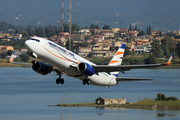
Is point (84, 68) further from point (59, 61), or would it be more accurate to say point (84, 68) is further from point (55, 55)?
point (55, 55)

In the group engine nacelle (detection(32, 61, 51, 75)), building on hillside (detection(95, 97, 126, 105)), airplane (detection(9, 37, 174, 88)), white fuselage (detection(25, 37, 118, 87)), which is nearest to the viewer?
white fuselage (detection(25, 37, 118, 87))

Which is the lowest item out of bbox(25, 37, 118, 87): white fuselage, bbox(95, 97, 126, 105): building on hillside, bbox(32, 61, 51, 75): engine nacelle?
bbox(95, 97, 126, 105): building on hillside

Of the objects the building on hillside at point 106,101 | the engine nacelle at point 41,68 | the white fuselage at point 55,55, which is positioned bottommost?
the building on hillside at point 106,101

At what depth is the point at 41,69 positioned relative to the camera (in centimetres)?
5619

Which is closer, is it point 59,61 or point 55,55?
point 55,55

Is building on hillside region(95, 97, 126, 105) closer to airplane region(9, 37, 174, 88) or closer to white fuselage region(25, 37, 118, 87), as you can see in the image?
airplane region(9, 37, 174, 88)

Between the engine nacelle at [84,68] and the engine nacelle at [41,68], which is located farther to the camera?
the engine nacelle at [41,68]

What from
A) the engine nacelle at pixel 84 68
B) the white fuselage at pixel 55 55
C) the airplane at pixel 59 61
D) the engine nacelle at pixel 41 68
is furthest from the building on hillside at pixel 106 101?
the engine nacelle at pixel 84 68

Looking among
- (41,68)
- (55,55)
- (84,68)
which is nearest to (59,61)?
(55,55)

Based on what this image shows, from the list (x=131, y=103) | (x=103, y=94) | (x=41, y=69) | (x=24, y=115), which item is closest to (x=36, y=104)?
(x=24, y=115)

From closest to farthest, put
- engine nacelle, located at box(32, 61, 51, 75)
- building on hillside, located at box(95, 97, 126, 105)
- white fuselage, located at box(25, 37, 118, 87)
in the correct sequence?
white fuselage, located at box(25, 37, 118, 87) < engine nacelle, located at box(32, 61, 51, 75) < building on hillside, located at box(95, 97, 126, 105)

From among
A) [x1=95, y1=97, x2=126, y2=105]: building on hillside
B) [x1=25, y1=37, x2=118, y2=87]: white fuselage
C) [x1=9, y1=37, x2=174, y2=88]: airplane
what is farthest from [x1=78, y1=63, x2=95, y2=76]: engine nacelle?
[x1=95, y1=97, x2=126, y2=105]: building on hillside

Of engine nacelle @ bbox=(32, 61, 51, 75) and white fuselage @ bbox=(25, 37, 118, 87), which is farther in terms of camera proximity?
engine nacelle @ bbox=(32, 61, 51, 75)

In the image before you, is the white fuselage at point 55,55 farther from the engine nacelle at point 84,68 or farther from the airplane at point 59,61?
the engine nacelle at point 84,68
